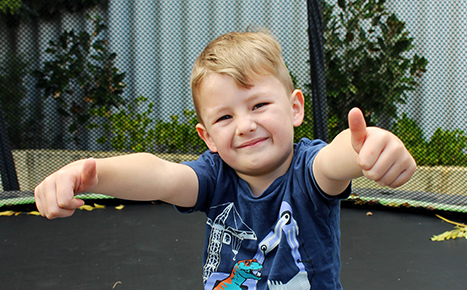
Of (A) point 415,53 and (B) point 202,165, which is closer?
(B) point 202,165

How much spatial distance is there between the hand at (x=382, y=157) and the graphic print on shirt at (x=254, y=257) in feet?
0.99

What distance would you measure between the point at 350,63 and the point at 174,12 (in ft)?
3.88

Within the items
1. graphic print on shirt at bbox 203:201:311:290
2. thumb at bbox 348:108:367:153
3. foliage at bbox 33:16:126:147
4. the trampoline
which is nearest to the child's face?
graphic print on shirt at bbox 203:201:311:290

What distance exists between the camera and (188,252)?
127 centimetres

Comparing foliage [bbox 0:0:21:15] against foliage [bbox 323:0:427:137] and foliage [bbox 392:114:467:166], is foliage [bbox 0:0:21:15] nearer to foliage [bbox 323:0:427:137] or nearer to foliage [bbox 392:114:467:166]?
foliage [bbox 323:0:427:137]

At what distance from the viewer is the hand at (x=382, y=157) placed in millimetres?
385

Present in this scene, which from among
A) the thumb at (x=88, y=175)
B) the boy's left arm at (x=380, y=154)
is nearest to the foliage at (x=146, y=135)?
the thumb at (x=88, y=175)

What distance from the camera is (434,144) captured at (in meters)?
2.08

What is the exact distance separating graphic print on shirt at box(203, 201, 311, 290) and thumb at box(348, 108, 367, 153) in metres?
0.29

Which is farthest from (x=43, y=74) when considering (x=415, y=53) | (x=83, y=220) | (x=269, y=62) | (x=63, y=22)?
(x=415, y=53)

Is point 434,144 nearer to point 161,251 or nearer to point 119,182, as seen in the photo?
point 161,251

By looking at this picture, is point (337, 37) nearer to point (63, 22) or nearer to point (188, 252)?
point (188, 252)

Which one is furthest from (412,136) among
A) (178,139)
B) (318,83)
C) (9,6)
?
(9,6)

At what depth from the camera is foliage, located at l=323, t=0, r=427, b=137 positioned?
213cm
